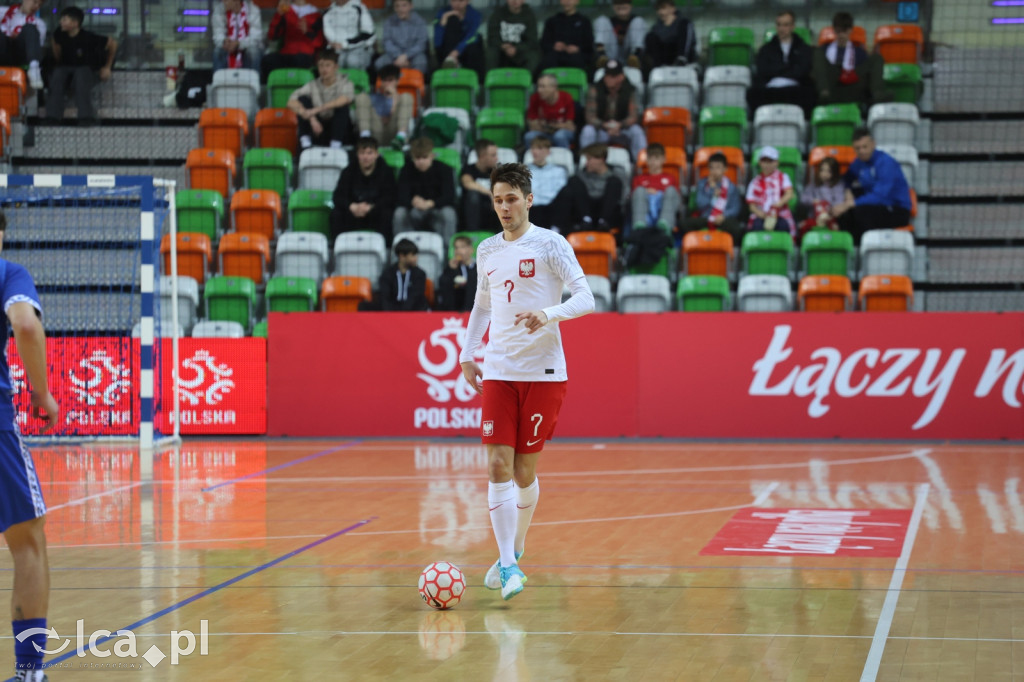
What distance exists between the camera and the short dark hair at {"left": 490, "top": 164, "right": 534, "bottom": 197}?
255 inches

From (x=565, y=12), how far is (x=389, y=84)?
315 cm

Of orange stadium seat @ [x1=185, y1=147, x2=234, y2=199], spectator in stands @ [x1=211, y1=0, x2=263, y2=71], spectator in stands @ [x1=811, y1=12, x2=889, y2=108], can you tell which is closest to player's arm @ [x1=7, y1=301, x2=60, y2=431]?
orange stadium seat @ [x1=185, y1=147, x2=234, y2=199]

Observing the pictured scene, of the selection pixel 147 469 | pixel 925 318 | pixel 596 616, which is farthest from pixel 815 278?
pixel 596 616

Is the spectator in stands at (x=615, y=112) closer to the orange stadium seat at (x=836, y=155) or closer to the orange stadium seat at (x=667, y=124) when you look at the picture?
the orange stadium seat at (x=667, y=124)

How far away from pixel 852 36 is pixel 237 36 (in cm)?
952

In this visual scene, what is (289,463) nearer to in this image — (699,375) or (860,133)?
(699,375)

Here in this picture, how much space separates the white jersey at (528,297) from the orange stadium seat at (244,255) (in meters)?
10.3

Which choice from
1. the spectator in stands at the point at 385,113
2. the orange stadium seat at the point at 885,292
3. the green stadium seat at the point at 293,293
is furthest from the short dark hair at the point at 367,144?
the orange stadium seat at the point at 885,292

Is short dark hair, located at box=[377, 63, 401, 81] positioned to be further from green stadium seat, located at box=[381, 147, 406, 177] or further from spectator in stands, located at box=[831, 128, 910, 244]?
spectator in stands, located at box=[831, 128, 910, 244]

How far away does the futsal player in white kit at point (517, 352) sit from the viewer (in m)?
6.54

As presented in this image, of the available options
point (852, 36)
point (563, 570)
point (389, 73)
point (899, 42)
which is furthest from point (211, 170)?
point (563, 570)

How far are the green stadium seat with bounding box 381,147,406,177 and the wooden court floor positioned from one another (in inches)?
236

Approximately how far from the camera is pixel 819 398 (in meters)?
14.3

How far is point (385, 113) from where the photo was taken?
17.9m
